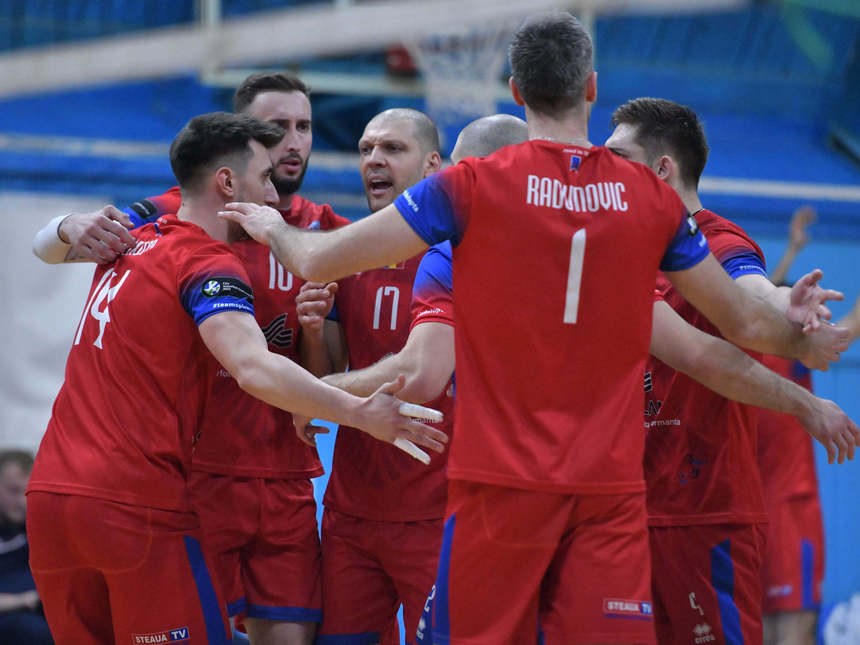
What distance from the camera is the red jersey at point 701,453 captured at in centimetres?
425

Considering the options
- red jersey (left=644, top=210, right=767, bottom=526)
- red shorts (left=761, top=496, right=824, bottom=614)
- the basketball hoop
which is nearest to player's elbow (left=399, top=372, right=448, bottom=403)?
red jersey (left=644, top=210, right=767, bottom=526)

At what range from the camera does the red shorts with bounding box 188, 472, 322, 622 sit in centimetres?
465

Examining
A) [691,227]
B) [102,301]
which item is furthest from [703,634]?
[102,301]

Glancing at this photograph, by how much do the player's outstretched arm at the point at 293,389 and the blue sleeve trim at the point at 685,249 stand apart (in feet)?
3.26

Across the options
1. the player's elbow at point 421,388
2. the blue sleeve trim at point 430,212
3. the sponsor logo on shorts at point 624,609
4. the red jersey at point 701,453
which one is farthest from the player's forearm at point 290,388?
the red jersey at point 701,453

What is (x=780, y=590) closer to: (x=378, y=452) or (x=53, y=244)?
(x=378, y=452)

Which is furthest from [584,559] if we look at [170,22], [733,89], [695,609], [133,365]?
[733,89]

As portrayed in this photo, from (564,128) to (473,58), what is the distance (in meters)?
8.27

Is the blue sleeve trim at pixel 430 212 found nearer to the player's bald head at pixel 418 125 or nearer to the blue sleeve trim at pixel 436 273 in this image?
the blue sleeve trim at pixel 436 273

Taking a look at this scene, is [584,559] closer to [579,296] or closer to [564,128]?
[579,296]

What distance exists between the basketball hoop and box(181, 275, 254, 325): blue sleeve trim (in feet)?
25.2

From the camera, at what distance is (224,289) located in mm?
3955

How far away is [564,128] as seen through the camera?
3.50 metres

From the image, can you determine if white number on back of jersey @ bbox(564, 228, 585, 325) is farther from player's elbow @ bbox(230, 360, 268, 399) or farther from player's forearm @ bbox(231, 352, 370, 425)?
player's elbow @ bbox(230, 360, 268, 399)
